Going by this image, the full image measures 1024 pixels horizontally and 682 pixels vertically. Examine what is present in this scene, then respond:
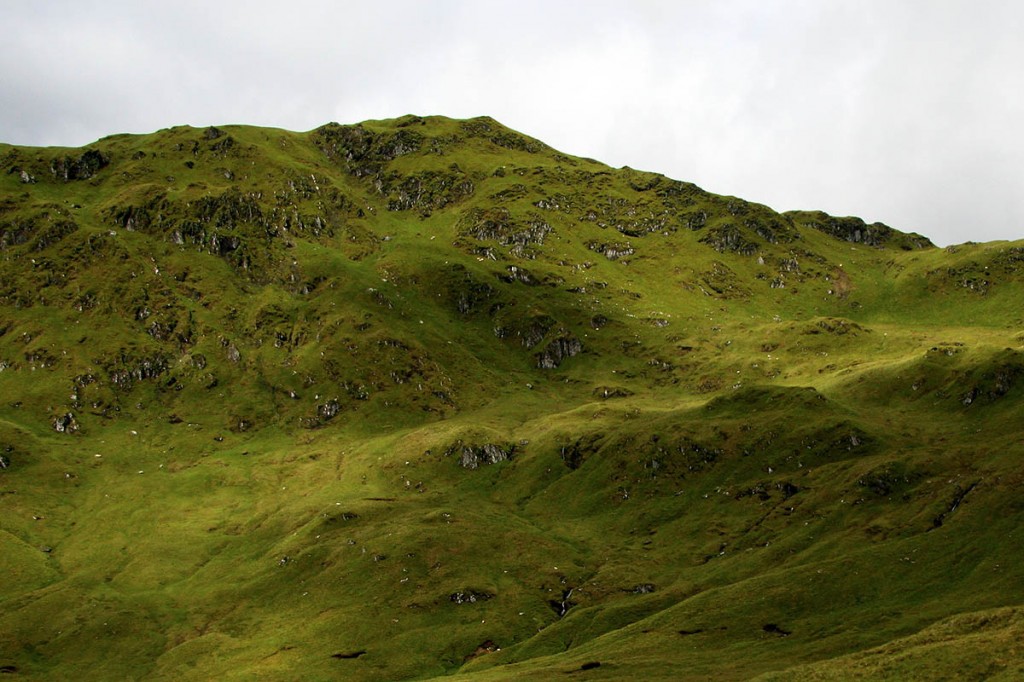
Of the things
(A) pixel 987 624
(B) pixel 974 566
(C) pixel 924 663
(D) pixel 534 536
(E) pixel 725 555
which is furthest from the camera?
(D) pixel 534 536

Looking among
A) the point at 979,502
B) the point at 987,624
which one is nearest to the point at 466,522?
the point at 979,502

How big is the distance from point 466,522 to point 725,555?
59141 mm

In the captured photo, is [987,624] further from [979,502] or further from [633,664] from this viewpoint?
[979,502]

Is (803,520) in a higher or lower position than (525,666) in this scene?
higher

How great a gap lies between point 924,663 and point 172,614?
143m

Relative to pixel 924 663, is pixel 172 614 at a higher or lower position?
lower

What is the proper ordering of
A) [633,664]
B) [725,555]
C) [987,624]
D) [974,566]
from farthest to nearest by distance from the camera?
[725,555] → [974,566] → [633,664] → [987,624]

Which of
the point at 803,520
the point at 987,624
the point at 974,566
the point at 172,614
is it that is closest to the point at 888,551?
the point at 974,566

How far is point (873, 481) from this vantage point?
158125mm

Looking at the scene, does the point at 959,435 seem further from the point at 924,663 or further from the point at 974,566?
the point at 924,663

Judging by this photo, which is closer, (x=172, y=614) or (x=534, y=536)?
(x=172, y=614)

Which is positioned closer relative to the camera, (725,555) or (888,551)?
(888,551)

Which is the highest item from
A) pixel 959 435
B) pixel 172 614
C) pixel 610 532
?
pixel 959 435

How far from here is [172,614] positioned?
16462cm
